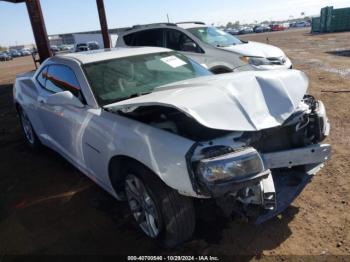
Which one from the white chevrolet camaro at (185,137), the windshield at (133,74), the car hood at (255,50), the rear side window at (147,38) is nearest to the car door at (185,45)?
the rear side window at (147,38)

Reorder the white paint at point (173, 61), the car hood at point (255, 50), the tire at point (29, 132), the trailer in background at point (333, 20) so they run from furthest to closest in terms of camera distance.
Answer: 1. the trailer in background at point (333, 20)
2. the car hood at point (255, 50)
3. the tire at point (29, 132)
4. the white paint at point (173, 61)

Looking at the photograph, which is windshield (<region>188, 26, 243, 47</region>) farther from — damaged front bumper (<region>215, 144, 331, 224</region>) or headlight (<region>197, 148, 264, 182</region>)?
headlight (<region>197, 148, 264, 182</region>)

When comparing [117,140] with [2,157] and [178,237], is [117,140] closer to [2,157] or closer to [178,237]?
[178,237]

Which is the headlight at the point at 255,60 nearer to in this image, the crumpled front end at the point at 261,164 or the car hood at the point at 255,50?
the car hood at the point at 255,50

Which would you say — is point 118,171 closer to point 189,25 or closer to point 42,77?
point 42,77

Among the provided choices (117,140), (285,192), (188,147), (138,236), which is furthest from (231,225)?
(117,140)

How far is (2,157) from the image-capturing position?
5285mm

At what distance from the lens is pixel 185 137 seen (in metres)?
2.38

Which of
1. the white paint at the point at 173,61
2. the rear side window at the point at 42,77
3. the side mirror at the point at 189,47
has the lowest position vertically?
the side mirror at the point at 189,47

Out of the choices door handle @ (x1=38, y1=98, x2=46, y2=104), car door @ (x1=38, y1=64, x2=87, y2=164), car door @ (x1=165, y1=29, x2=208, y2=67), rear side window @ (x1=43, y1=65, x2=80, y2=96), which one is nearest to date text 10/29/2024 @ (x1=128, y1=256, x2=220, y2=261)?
car door @ (x1=38, y1=64, x2=87, y2=164)

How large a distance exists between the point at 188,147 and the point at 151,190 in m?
0.52

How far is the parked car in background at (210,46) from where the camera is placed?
693 cm

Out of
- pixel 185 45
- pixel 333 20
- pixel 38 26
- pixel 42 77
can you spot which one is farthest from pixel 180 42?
pixel 333 20

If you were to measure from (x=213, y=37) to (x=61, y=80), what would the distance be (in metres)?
4.98
